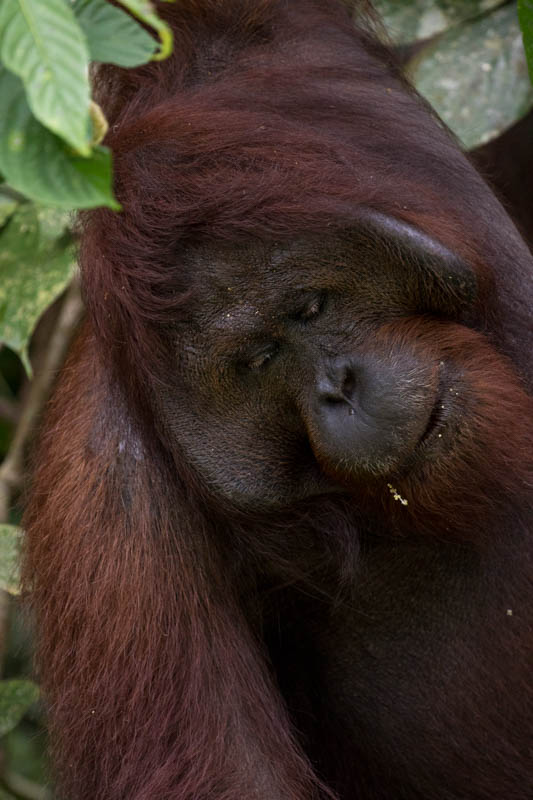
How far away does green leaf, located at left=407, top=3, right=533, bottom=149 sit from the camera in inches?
109

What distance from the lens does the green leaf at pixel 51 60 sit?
110 cm

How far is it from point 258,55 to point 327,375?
0.71 meters

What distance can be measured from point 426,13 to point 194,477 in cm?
157

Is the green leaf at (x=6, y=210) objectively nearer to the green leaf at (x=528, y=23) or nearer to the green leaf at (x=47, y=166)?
the green leaf at (x=528, y=23)

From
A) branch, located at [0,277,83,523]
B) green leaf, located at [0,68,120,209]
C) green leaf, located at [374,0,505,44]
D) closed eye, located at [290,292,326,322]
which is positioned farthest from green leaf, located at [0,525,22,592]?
green leaf, located at [374,0,505,44]

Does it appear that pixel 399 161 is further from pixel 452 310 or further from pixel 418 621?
pixel 418 621

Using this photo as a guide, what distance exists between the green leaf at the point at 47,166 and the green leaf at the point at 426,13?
1.84m

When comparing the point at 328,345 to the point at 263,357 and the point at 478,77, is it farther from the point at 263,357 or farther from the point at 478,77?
the point at 478,77

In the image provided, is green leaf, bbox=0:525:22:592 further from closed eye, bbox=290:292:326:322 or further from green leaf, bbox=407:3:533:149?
green leaf, bbox=407:3:533:149

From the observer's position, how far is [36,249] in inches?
106

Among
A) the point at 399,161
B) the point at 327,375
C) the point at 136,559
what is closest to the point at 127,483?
the point at 136,559

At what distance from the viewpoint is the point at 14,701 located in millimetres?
2512

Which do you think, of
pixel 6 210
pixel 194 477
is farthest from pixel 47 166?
pixel 6 210

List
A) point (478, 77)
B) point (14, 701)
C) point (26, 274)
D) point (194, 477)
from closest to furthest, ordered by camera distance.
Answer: point (194, 477), point (14, 701), point (26, 274), point (478, 77)
